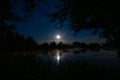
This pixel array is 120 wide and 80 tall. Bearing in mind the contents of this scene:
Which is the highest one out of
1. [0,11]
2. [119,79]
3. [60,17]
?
[0,11]

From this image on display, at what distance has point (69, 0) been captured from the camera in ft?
35.6

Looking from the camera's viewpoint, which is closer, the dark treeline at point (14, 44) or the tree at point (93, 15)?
the tree at point (93, 15)

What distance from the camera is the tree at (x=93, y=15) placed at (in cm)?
921

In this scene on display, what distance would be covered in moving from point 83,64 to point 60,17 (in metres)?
4.21

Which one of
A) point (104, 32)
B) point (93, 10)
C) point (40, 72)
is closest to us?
point (93, 10)

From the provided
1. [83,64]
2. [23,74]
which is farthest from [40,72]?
[83,64]

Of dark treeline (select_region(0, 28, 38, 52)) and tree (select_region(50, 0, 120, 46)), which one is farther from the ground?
dark treeline (select_region(0, 28, 38, 52))

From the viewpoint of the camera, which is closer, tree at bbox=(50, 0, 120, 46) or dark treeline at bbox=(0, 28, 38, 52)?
tree at bbox=(50, 0, 120, 46)

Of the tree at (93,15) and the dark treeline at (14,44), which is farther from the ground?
the dark treeline at (14,44)

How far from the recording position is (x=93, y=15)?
33.9 ft

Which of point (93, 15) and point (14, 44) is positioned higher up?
point (14, 44)

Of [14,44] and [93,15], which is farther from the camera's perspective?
[14,44]

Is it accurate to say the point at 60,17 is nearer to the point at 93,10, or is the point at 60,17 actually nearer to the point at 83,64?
the point at 93,10

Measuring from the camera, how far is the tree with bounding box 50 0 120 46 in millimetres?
9211
